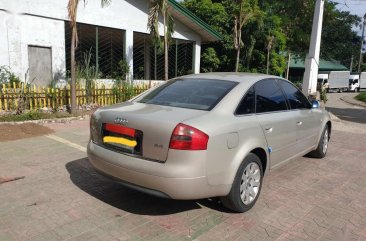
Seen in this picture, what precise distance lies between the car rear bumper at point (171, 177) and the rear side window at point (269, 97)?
127cm

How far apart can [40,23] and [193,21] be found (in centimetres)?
728

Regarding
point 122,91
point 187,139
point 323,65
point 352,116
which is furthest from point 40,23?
point 323,65

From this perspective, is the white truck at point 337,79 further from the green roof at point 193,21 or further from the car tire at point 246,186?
the car tire at point 246,186

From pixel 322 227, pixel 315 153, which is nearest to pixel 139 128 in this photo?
pixel 322 227

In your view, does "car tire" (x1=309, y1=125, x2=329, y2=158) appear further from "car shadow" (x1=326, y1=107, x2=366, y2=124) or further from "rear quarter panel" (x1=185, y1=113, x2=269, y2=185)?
"car shadow" (x1=326, y1=107, x2=366, y2=124)

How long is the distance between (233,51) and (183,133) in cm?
1917

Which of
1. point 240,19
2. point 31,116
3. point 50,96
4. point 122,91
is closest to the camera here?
point 31,116

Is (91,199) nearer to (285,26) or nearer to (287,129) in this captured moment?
(287,129)

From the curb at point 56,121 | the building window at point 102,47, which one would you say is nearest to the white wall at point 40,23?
Result: the building window at point 102,47

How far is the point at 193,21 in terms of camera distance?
16172 mm

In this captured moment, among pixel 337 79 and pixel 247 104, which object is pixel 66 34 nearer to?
pixel 247 104

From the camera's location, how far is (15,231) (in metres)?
3.24

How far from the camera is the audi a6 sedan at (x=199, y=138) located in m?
3.19

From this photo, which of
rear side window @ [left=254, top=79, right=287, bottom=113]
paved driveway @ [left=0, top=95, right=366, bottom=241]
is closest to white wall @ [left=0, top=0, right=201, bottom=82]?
paved driveway @ [left=0, top=95, right=366, bottom=241]
